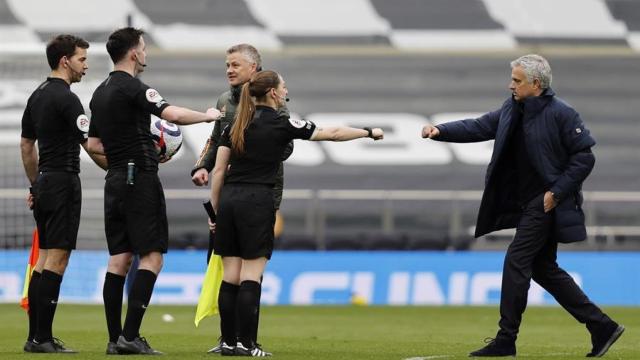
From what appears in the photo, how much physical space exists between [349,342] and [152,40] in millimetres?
13271

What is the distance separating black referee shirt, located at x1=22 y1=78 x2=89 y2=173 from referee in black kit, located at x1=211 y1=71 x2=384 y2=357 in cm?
100

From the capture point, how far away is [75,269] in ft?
59.4

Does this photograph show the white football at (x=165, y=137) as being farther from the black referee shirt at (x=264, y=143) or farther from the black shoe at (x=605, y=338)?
the black shoe at (x=605, y=338)

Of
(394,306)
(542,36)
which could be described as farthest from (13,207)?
(542,36)

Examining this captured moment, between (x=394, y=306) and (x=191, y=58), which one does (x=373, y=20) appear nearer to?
(x=191, y=58)

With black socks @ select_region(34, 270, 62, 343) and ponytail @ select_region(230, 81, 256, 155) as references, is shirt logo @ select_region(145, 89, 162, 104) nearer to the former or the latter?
ponytail @ select_region(230, 81, 256, 155)

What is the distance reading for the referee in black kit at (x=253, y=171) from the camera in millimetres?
8352

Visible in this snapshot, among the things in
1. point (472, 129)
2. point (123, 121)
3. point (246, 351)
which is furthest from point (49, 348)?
point (472, 129)

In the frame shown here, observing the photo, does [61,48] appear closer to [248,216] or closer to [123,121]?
[123,121]

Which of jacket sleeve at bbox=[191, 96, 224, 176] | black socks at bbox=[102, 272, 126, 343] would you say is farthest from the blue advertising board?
black socks at bbox=[102, 272, 126, 343]

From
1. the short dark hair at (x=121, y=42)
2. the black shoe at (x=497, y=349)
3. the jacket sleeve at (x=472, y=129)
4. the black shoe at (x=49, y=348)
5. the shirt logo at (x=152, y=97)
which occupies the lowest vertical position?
the black shoe at (x=49, y=348)

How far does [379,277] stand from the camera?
17672 mm

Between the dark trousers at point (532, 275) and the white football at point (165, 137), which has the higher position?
the white football at point (165, 137)

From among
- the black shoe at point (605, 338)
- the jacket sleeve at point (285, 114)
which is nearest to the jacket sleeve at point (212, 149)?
the jacket sleeve at point (285, 114)
